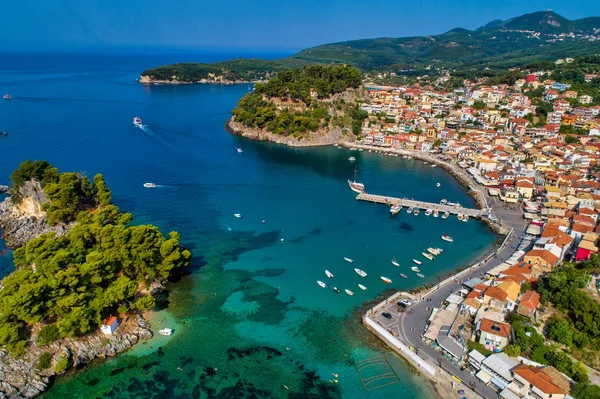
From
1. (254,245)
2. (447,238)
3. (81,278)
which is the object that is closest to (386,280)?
(447,238)

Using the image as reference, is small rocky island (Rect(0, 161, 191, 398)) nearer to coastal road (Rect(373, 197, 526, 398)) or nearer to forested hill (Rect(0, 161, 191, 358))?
forested hill (Rect(0, 161, 191, 358))

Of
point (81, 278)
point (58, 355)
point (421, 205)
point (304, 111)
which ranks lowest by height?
point (58, 355)

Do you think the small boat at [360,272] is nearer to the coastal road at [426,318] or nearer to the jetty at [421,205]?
the coastal road at [426,318]

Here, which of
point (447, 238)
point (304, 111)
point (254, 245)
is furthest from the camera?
point (304, 111)

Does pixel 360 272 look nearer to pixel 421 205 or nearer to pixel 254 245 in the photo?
pixel 254 245

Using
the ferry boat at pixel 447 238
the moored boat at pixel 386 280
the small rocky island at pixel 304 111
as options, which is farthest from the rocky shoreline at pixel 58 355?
the small rocky island at pixel 304 111

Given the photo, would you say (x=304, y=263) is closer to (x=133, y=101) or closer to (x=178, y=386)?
(x=178, y=386)

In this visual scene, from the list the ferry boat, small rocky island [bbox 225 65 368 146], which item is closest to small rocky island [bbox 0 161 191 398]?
the ferry boat
